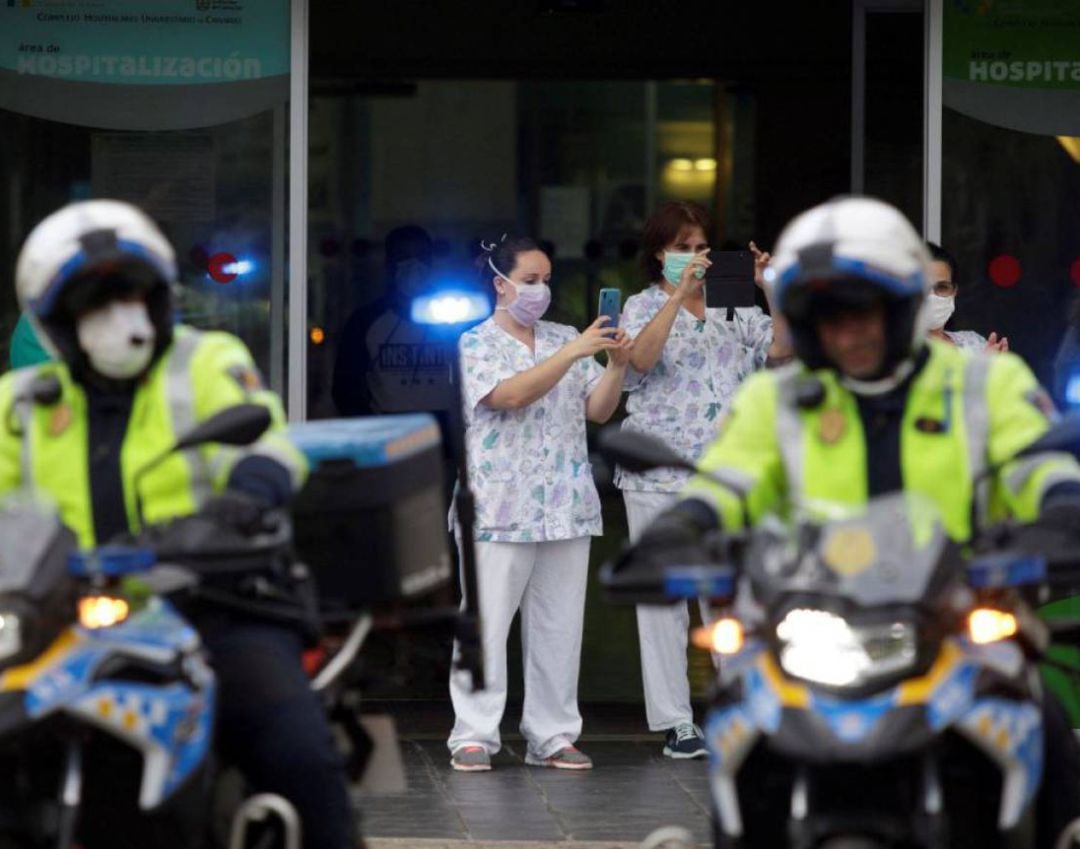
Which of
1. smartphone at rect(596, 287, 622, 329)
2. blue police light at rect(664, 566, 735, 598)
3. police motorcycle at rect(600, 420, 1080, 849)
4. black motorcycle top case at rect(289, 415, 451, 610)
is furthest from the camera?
smartphone at rect(596, 287, 622, 329)

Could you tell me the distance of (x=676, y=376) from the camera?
9289 millimetres

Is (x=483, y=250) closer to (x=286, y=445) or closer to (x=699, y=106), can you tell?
(x=286, y=445)

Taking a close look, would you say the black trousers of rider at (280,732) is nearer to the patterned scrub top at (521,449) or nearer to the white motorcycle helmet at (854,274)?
the white motorcycle helmet at (854,274)

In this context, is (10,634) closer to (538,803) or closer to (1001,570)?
(1001,570)

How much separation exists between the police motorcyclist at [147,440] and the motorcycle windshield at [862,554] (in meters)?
1.05

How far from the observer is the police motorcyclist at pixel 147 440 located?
16.2 ft

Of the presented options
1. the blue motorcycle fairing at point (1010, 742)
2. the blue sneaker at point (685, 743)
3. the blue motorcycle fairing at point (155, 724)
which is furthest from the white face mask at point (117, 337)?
the blue sneaker at point (685, 743)

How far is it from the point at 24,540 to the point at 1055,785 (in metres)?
1.91

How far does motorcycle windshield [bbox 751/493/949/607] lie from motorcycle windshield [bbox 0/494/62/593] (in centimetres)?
122

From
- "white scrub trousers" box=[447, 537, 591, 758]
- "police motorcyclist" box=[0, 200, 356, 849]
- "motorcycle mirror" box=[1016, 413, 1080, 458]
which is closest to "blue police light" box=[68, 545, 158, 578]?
"police motorcyclist" box=[0, 200, 356, 849]

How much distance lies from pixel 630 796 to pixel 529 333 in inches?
66.0

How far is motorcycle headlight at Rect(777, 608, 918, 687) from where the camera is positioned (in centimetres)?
414

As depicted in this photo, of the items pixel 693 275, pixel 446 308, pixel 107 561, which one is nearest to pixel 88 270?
pixel 107 561

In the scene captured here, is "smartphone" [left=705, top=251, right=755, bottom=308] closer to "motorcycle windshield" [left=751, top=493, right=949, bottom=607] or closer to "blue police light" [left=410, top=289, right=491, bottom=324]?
"blue police light" [left=410, top=289, right=491, bottom=324]
